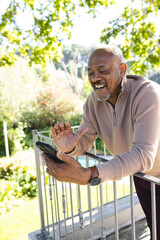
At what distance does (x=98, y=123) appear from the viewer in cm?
178

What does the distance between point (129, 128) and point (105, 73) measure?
0.42 m

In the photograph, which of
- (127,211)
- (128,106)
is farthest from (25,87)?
(128,106)

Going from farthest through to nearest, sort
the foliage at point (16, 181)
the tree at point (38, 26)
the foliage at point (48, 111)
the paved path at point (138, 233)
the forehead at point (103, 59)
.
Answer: the foliage at point (48, 111) → the tree at point (38, 26) → the foliage at point (16, 181) → the paved path at point (138, 233) → the forehead at point (103, 59)

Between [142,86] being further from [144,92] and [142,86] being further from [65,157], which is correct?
[65,157]

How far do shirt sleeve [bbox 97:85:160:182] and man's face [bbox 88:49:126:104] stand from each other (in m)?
0.29

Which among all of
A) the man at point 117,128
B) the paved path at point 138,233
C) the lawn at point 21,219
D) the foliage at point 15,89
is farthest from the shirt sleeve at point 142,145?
the foliage at point 15,89

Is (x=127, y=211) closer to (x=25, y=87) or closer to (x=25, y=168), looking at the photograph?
(x=25, y=168)

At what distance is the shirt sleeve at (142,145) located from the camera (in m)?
1.17

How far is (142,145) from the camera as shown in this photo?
1209mm

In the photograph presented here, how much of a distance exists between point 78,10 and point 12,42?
1741 mm

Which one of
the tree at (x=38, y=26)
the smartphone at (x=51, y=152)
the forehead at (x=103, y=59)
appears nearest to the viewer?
the smartphone at (x=51, y=152)

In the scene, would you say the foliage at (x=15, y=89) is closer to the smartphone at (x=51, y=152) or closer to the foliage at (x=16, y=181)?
the foliage at (x=16, y=181)

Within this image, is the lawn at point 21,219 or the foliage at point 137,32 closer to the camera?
the lawn at point 21,219

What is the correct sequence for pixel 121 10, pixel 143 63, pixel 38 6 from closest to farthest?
pixel 38 6 < pixel 121 10 < pixel 143 63
